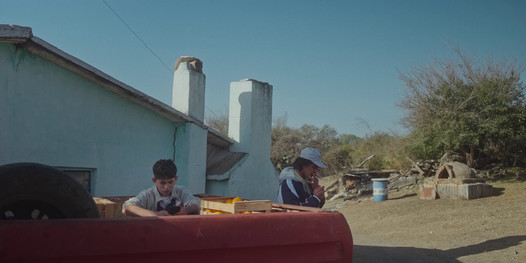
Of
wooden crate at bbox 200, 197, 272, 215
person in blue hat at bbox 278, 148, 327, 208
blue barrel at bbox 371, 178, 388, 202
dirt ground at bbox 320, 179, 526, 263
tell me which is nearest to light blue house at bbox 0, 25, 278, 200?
dirt ground at bbox 320, 179, 526, 263

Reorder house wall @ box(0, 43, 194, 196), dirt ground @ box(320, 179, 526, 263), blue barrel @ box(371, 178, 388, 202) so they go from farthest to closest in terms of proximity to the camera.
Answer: blue barrel @ box(371, 178, 388, 202), dirt ground @ box(320, 179, 526, 263), house wall @ box(0, 43, 194, 196)

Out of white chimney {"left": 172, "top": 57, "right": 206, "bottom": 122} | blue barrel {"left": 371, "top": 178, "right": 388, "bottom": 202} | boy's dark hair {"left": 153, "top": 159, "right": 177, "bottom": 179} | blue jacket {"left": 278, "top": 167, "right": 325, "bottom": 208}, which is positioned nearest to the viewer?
boy's dark hair {"left": 153, "top": 159, "right": 177, "bottom": 179}

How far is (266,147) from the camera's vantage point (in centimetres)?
1285

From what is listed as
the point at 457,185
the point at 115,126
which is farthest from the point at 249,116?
the point at 457,185

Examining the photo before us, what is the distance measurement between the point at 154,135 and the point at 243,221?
7819 mm

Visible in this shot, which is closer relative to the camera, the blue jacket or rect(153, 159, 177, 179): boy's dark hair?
rect(153, 159, 177, 179): boy's dark hair

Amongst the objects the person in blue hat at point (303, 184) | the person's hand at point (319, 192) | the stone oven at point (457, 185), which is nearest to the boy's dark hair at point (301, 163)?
the person in blue hat at point (303, 184)

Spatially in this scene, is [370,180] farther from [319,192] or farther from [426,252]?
[319,192]

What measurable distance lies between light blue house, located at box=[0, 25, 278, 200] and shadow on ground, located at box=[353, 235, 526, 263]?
4033mm

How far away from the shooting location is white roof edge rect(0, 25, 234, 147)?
6980 millimetres

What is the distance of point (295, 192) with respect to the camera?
4.95m

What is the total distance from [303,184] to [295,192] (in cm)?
20

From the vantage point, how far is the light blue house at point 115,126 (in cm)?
737

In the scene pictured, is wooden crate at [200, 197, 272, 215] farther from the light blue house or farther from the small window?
the small window
